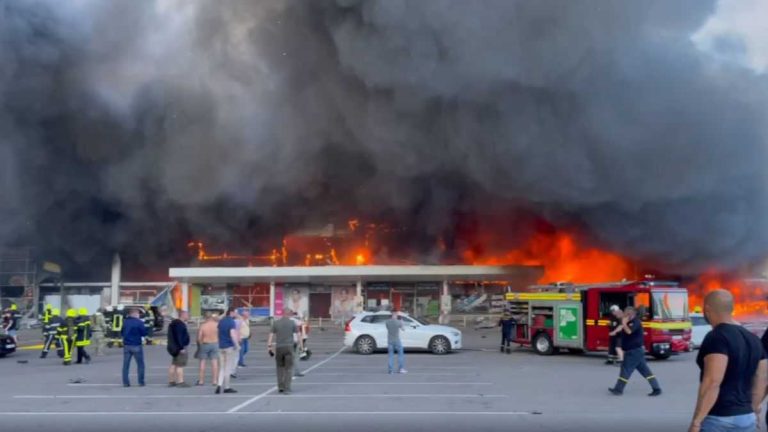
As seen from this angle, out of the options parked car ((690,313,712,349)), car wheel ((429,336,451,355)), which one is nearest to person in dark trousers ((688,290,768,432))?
car wheel ((429,336,451,355))

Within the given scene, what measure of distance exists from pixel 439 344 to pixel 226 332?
9499mm

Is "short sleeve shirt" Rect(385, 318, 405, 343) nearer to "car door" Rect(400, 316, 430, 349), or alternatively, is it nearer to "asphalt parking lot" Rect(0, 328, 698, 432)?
"asphalt parking lot" Rect(0, 328, 698, 432)

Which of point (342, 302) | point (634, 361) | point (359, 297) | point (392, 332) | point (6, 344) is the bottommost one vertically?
point (6, 344)

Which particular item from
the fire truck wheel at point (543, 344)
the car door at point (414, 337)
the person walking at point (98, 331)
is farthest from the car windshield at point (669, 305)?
the person walking at point (98, 331)

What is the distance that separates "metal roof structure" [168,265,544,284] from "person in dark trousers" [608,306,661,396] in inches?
921

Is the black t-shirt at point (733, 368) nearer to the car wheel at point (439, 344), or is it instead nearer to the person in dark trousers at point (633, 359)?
the person in dark trousers at point (633, 359)

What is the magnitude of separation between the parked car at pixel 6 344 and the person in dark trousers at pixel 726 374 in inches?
793

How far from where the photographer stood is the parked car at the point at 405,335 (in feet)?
72.9

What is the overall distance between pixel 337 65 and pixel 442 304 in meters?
12.1

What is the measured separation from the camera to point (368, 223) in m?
40.2

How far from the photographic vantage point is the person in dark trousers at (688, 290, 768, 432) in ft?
15.9

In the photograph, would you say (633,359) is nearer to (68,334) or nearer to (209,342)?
(209,342)

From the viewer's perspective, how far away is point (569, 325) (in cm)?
2141

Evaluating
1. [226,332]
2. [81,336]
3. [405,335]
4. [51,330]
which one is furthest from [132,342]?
[405,335]
